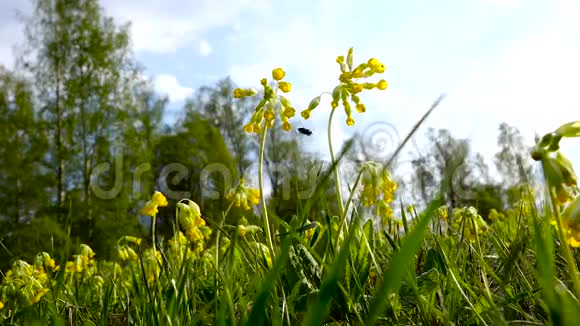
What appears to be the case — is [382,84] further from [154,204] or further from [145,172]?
[145,172]

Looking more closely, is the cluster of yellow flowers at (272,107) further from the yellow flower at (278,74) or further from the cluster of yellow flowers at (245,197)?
the cluster of yellow flowers at (245,197)

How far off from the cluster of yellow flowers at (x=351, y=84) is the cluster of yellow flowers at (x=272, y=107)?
8 cm

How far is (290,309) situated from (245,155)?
32.1m

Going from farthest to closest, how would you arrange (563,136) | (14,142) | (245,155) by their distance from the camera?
1. (245,155)
2. (14,142)
3. (563,136)

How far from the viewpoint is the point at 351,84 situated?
5.87 feet

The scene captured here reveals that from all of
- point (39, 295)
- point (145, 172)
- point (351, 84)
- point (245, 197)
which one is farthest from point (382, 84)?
point (145, 172)

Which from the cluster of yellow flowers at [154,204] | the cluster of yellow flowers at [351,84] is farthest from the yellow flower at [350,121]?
the cluster of yellow flowers at [154,204]

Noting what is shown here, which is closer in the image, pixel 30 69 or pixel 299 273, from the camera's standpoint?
pixel 299 273

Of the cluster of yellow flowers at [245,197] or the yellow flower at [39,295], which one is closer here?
the yellow flower at [39,295]

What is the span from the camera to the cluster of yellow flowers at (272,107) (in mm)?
1881

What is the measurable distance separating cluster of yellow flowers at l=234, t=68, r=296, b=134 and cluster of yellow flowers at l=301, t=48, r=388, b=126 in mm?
84

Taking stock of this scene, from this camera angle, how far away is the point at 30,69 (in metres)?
22.6

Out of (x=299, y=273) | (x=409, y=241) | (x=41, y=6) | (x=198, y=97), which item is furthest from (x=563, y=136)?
(x=198, y=97)

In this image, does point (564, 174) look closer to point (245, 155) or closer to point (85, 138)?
point (85, 138)
